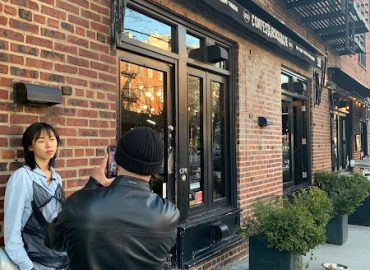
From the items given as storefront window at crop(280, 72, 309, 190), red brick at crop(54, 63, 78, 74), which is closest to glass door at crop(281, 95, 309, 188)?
storefront window at crop(280, 72, 309, 190)

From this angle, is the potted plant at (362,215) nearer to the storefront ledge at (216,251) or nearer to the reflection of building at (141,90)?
the storefront ledge at (216,251)

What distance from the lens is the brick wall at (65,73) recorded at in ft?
9.30

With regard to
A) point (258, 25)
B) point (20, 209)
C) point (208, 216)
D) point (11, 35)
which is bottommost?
point (208, 216)

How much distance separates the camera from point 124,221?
5.49 feet

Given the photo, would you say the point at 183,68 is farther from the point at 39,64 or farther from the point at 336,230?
the point at 336,230

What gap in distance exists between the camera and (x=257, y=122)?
6.57 meters

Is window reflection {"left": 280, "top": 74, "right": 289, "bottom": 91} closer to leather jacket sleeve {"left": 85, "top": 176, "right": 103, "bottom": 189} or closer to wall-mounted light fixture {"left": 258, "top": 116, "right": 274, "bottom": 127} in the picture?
wall-mounted light fixture {"left": 258, "top": 116, "right": 274, "bottom": 127}

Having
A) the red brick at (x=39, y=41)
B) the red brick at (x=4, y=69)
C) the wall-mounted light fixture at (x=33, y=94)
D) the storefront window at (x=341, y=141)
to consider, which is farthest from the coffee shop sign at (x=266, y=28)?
the storefront window at (x=341, y=141)

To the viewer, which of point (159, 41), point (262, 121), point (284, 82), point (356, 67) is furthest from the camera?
point (356, 67)

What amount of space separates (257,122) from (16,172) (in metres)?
4.54

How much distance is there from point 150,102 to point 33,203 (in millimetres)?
2183

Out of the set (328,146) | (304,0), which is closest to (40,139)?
(304,0)

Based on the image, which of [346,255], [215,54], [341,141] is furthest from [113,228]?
[341,141]

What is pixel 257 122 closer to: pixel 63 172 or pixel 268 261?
pixel 268 261
